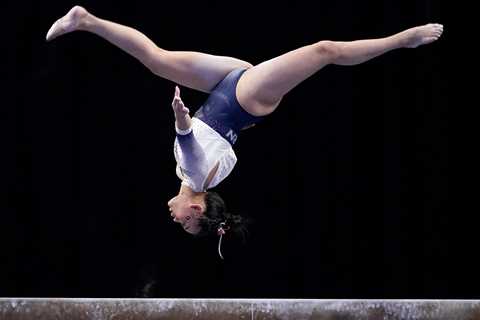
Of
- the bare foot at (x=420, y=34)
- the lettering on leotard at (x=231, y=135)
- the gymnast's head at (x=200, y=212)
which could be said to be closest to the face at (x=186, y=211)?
the gymnast's head at (x=200, y=212)

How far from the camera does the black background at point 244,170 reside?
620 centimetres

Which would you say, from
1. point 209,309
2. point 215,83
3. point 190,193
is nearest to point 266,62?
point 215,83

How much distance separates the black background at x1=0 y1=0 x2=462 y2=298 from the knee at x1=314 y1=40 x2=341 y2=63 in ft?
5.67

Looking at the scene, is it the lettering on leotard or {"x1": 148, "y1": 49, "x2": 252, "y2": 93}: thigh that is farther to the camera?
the lettering on leotard

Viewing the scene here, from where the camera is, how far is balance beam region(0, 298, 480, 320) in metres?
4.41

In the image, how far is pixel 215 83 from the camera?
4969mm

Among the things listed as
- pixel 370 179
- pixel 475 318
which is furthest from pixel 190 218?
pixel 370 179

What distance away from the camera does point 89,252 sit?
625 centimetres

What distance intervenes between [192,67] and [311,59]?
0.66 m

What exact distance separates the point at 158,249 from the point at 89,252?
47 centimetres

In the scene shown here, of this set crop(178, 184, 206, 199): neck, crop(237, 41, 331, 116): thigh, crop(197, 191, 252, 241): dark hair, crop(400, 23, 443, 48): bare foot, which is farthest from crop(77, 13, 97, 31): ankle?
crop(400, 23, 443, 48): bare foot

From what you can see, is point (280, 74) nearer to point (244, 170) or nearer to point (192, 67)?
point (192, 67)

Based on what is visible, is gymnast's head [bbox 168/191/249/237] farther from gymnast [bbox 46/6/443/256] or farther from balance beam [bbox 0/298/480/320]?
balance beam [bbox 0/298/480/320]

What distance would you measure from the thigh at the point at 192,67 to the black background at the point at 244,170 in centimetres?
141
